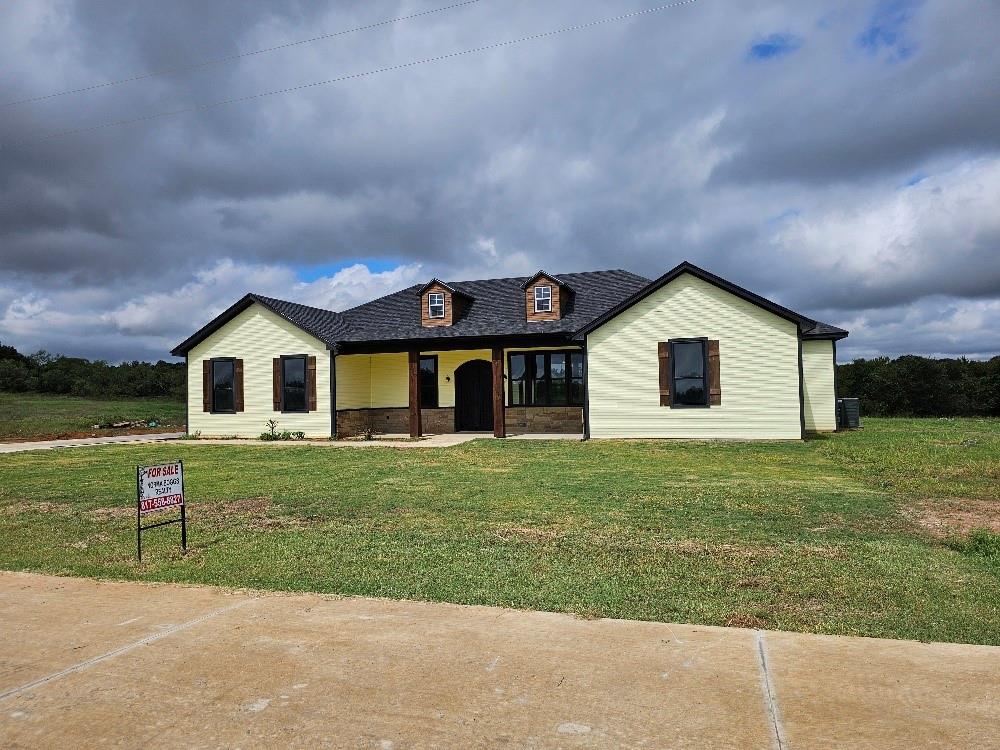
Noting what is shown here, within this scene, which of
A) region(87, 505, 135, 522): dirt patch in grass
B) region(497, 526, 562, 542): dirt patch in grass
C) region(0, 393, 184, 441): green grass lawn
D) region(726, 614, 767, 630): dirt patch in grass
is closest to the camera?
region(726, 614, 767, 630): dirt patch in grass

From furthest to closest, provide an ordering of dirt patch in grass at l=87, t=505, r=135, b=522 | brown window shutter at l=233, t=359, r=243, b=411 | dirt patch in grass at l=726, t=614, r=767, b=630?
brown window shutter at l=233, t=359, r=243, b=411, dirt patch in grass at l=87, t=505, r=135, b=522, dirt patch in grass at l=726, t=614, r=767, b=630

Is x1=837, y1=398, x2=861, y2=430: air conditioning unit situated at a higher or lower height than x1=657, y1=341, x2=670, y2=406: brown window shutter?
lower

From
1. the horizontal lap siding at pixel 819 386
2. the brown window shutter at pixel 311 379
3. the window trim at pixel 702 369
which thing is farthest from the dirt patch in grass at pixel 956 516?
the brown window shutter at pixel 311 379

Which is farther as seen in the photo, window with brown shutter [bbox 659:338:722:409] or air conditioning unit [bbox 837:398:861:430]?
air conditioning unit [bbox 837:398:861:430]

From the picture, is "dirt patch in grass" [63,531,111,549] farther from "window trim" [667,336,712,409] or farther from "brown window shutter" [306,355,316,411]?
"window trim" [667,336,712,409]

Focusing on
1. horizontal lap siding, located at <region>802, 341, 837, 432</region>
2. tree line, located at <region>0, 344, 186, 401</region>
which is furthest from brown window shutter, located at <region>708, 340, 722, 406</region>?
tree line, located at <region>0, 344, 186, 401</region>

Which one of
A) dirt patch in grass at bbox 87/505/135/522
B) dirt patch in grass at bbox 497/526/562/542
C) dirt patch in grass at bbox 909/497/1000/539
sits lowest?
dirt patch in grass at bbox 909/497/1000/539


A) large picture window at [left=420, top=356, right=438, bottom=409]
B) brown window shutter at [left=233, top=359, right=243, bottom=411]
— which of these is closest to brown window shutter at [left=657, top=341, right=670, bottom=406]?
large picture window at [left=420, top=356, right=438, bottom=409]

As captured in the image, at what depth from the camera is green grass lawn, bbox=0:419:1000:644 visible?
5.12 metres

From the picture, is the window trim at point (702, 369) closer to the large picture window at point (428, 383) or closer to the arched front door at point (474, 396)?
the arched front door at point (474, 396)

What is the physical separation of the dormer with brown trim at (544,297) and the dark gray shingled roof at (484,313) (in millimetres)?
286

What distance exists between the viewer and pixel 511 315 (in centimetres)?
2362

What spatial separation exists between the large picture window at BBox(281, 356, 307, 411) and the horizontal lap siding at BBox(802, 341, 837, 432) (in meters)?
16.1

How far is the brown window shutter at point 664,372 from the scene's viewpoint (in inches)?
782
